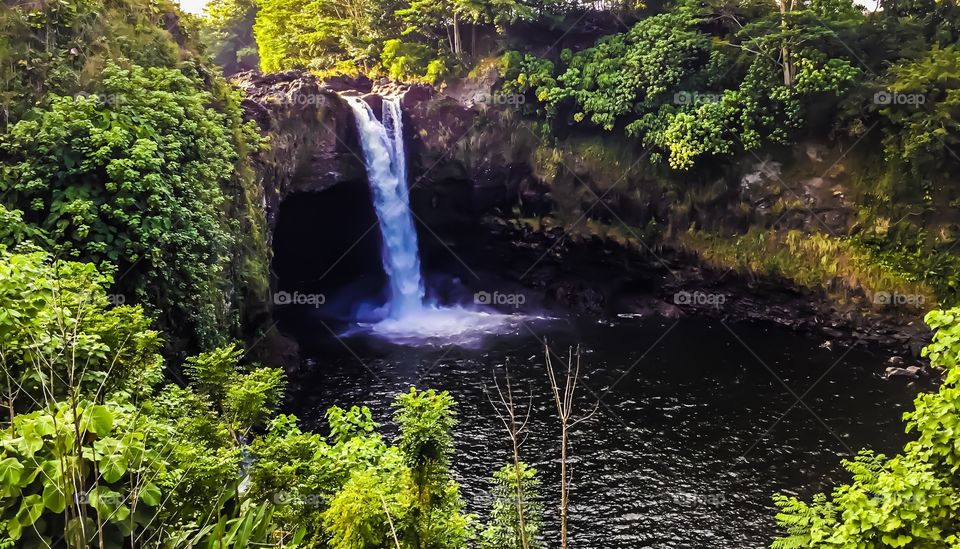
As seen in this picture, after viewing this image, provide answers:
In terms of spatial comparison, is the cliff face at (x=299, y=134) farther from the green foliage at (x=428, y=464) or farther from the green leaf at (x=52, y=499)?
the green leaf at (x=52, y=499)

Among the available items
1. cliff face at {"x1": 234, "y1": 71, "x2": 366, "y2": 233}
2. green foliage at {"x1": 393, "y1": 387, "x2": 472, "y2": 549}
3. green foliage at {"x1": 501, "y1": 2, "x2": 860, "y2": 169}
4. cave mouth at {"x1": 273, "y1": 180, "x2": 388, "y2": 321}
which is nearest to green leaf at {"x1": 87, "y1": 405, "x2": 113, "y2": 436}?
green foliage at {"x1": 393, "y1": 387, "x2": 472, "y2": 549}

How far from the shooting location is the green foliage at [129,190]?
34.0 feet

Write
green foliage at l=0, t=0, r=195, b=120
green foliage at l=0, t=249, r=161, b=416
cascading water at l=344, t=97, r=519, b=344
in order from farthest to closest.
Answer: cascading water at l=344, t=97, r=519, b=344 → green foliage at l=0, t=0, r=195, b=120 → green foliage at l=0, t=249, r=161, b=416

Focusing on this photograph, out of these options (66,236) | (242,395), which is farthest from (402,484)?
(66,236)

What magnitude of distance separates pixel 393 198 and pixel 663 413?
14.4 m

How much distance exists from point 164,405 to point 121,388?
0.82 meters

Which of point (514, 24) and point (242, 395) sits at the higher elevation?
point (514, 24)

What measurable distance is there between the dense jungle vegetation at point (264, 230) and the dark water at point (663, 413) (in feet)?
3.44

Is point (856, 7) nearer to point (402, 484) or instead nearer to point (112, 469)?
point (402, 484)

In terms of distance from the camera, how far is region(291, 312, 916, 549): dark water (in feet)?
42.0

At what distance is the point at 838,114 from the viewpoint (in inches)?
815

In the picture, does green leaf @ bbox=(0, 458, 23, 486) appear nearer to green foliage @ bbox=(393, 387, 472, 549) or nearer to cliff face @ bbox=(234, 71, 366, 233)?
green foliage @ bbox=(393, 387, 472, 549)

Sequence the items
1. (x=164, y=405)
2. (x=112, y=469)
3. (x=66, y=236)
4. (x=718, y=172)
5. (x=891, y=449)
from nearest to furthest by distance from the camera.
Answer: (x=112, y=469) < (x=164, y=405) < (x=66, y=236) < (x=891, y=449) < (x=718, y=172)

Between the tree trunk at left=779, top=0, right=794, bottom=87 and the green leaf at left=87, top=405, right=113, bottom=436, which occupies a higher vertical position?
the tree trunk at left=779, top=0, right=794, bottom=87
